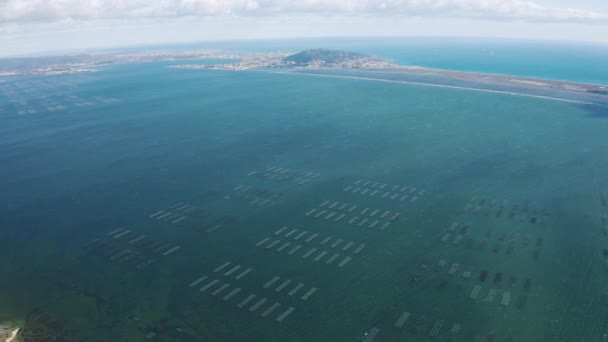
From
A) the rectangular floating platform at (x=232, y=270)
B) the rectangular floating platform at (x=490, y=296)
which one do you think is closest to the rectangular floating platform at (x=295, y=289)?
the rectangular floating platform at (x=232, y=270)

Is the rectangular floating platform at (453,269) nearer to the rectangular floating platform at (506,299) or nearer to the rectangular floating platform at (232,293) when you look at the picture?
the rectangular floating platform at (506,299)

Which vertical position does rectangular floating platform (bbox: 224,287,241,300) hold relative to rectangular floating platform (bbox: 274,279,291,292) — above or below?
below

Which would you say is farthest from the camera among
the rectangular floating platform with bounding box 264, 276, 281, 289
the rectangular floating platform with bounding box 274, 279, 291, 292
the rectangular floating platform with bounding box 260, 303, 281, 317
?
the rectangular floating platform with bounding box 264, 276, 281, 289

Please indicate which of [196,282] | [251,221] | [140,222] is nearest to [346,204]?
→ [251,221]

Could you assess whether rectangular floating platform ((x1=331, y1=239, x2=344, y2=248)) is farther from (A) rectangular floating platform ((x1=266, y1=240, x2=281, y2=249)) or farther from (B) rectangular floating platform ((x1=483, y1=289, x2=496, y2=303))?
(B) rectangular floating platform ((x1=483, y1=289, x2=496, y2=303))

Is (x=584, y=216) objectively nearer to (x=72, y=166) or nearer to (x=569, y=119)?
(x=569, y=119)

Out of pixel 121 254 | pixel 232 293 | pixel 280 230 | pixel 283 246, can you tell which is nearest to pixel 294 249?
pixel 283 246

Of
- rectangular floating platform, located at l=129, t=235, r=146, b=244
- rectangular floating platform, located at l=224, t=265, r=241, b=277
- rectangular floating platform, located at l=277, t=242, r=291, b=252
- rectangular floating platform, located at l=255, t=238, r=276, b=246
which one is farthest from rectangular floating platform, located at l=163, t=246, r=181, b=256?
rectangular floating platform, located at l=277, t=242, r=291, b=252
